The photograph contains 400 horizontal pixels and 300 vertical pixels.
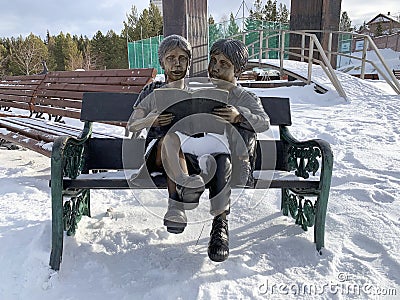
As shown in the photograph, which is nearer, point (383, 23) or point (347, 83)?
point (347, 83)

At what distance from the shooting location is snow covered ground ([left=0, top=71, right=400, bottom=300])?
5.06 ft

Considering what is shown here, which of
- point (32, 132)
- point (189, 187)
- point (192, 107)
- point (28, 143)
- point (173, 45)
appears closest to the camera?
point (189, 187)

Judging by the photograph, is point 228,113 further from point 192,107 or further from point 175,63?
point 175,63

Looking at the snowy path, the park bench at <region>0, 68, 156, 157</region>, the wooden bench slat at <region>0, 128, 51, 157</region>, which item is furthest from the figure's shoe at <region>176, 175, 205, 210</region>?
the snowy path

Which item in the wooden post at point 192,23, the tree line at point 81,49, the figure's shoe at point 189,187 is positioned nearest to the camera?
the figure's shoe at point 189,187

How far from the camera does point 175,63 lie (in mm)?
1799

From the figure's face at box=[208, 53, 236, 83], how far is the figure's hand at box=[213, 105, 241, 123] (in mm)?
204

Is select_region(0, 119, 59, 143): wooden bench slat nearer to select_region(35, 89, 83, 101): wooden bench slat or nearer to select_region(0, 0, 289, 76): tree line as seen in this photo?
select_region(35, 89, 83, 101): wooden bench slat

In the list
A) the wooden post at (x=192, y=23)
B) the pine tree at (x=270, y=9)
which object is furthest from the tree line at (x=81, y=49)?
the wooden post at (x=192, y=23)

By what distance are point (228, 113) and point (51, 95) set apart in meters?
3.94

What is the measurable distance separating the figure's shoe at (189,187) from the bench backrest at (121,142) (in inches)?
23.8

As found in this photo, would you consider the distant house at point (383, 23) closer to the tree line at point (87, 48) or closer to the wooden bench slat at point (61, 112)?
the tree line at point (87, 48)

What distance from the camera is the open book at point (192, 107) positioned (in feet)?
5.40

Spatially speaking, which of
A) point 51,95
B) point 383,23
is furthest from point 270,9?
point 51,95
